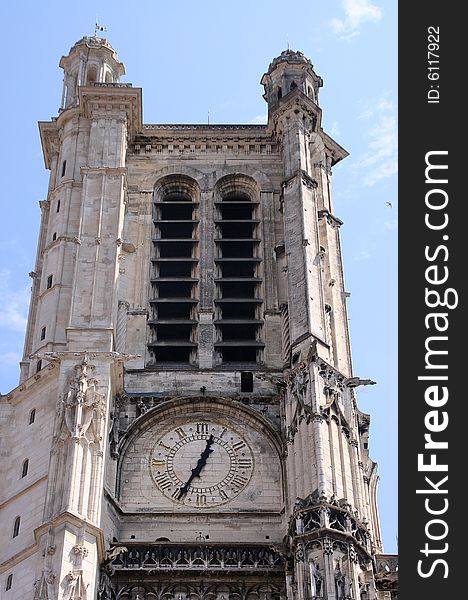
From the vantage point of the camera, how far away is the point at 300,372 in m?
31.5

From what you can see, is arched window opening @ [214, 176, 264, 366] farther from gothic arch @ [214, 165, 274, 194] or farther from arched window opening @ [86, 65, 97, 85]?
arched window opening @ [86, 65, 97, 85]

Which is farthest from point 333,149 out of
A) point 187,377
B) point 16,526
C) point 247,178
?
point 16,526

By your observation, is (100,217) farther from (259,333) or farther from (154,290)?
(259,333)

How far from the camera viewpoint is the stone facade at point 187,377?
92.8 ft

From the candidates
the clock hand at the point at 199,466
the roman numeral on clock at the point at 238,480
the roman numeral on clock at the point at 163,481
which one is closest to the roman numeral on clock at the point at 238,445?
the clock hand at the point at 199,466

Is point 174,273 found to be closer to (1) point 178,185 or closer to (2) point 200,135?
(1) point 178,185

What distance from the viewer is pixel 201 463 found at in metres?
31.6

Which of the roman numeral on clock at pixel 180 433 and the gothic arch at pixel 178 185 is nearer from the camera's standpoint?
the roman numeral on clock at pixel 180 433

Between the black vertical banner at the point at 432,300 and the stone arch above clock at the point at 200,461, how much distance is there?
43.3 feet

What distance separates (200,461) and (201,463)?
8cm

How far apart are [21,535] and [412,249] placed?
44.1ft

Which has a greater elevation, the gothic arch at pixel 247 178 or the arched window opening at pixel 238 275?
the gothic arch at pixel 247 178

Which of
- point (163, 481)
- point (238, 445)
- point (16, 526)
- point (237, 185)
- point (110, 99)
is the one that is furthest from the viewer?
point (237, 185)

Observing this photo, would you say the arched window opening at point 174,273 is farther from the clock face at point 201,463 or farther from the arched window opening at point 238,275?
the clock face at point 201,463
